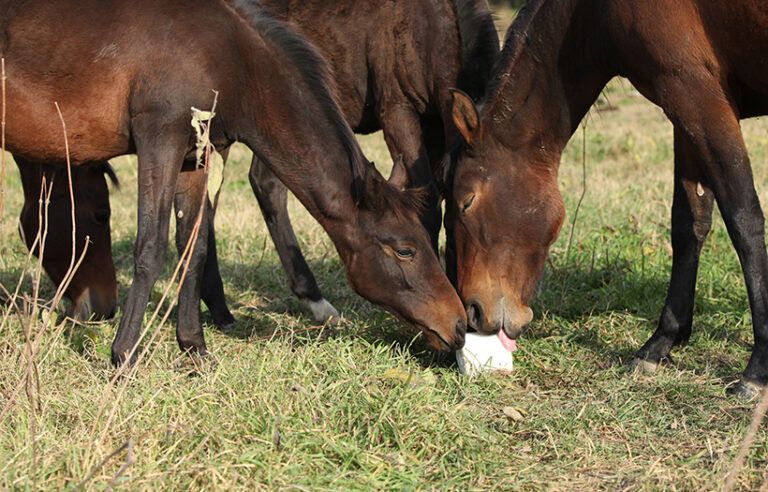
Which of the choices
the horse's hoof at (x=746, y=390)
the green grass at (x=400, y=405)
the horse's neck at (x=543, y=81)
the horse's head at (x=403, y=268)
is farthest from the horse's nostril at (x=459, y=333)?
the horse's hoof at (x=746, y=390)

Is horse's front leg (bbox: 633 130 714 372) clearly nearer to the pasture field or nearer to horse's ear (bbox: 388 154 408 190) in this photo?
the pasture field

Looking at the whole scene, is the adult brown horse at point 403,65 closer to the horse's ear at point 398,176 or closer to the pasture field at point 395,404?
the horse's ear at point 398,176

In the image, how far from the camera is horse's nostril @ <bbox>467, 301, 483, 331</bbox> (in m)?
4.02

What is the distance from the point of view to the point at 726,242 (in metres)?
5.58

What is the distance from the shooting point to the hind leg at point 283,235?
5238mm

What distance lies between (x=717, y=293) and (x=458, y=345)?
2.02m

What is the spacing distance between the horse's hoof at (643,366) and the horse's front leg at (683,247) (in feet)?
0.14

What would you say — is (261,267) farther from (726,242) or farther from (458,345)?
(726,242)

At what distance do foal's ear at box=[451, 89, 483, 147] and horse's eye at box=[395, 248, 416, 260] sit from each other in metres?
0.70

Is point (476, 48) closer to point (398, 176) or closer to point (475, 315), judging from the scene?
point (398, 176)

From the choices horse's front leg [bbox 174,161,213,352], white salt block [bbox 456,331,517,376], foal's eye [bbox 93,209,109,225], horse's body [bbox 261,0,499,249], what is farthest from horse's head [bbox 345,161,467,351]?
foal's eye [bbox 93,209,109,225]

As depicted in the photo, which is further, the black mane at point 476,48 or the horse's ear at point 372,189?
the black mane at point 476,48

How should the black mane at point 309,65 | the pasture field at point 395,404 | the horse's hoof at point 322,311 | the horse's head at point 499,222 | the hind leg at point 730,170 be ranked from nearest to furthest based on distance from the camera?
the pasture field at point 395,404 → the hind leg at point 730,170 → the black mane at point 309,65 → the horse's head at point 499,222 → the horse's hoof at point 322,311

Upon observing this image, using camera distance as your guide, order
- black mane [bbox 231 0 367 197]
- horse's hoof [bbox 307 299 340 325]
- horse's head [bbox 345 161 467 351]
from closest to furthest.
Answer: horse's head [bbox 345 161 467 351]
black mane [bbox 231 0 367 197]
horse's hoof [bbox 307 299 340 325]
